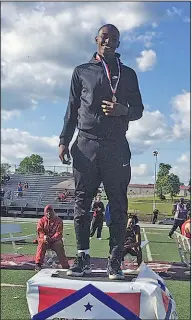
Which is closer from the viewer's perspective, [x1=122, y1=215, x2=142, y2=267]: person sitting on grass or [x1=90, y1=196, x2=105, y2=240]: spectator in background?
[x1=90, y1=196, x2=105, y2=240]: spectator in background

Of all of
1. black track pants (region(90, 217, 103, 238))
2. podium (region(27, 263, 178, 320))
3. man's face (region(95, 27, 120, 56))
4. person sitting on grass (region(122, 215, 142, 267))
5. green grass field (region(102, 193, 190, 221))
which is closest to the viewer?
podium (region(27, 263, 178, 320))

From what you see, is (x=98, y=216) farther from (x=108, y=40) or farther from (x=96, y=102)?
(x=108, y=40)

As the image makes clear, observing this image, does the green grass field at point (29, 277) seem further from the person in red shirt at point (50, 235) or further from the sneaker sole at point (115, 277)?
the sneaker sole at point (115, 277)

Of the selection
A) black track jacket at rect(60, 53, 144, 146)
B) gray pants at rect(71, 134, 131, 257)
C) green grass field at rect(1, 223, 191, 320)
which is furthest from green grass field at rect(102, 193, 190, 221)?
black track jacket at rect(60, 53, 144, 146)

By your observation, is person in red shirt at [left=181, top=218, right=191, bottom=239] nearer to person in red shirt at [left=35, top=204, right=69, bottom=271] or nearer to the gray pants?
person in red shirt at [left=35, top=204, right=69, bottom=271]

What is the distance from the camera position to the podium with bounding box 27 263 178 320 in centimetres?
227

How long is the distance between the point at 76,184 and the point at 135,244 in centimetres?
321

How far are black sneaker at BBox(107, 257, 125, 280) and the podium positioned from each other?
135mm

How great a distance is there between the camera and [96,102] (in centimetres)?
252

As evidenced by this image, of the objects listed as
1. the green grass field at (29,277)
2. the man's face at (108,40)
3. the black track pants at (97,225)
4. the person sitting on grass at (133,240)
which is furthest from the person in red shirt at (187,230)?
the man's face at (108,40)

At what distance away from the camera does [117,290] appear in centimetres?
230

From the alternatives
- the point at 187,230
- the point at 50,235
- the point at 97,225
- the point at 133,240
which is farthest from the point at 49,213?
the point at 187,230

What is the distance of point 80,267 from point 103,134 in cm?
69

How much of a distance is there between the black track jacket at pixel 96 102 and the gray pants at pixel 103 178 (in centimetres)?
6
